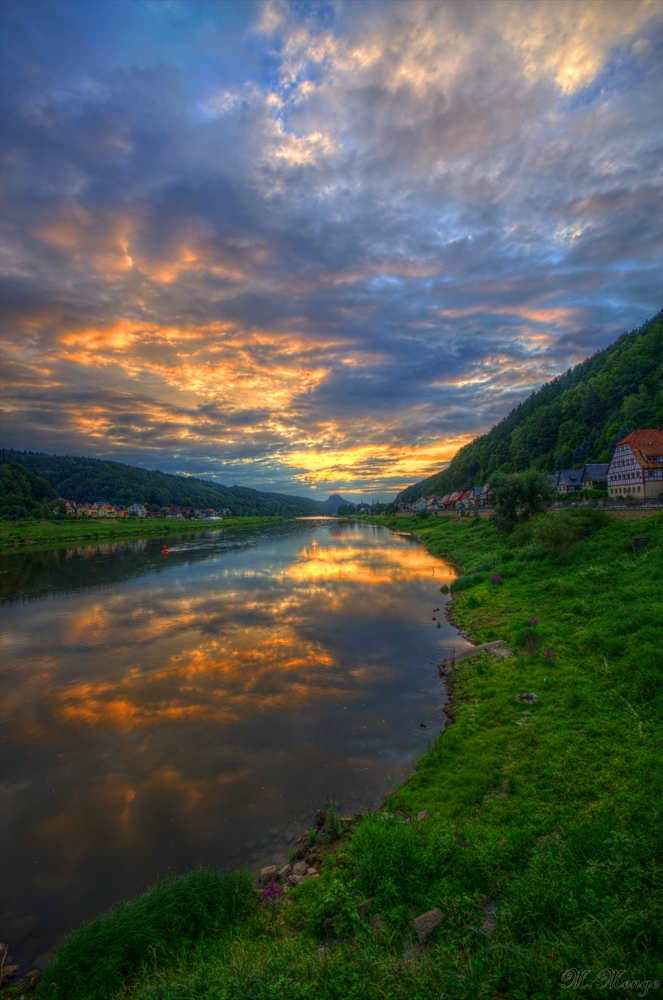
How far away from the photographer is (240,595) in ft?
110

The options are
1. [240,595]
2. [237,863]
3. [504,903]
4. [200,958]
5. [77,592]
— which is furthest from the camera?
[77,592]

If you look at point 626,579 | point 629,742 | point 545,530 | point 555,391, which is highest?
point 555,391

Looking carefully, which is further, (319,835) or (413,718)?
(413,718)

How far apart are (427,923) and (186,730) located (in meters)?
10.9

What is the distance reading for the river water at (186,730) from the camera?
358 inches

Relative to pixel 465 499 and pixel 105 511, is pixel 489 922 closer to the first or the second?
pixel 465 499

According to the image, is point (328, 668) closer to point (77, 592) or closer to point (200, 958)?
point (200, 958)

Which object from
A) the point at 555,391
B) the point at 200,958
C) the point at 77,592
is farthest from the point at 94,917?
the point at 555,391

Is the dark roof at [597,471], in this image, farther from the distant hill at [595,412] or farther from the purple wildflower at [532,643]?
the purple wildflower at [532,643]

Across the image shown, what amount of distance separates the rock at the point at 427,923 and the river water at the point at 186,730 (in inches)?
171

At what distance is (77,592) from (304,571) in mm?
21703

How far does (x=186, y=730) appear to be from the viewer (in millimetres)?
14133

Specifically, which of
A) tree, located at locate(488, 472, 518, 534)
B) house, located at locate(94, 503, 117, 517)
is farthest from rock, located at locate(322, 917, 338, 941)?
house, located at locate(94, 503, 117, 517)

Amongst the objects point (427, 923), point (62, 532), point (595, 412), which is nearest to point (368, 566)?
point (427, 923)
